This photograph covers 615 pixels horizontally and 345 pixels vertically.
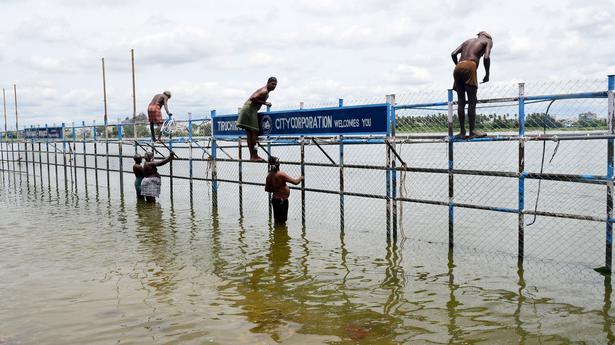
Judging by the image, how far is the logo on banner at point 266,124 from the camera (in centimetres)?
1372

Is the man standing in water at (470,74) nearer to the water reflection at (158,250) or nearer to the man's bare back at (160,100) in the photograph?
the water reflection at (158,250)

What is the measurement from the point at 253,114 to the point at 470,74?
233 inches

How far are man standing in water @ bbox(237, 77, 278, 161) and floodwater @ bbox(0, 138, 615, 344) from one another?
216 cm

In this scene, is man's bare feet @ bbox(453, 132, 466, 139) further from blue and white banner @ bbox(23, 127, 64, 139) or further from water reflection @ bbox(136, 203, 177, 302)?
blue and white banner @ bbox(23, 127, 64, 139)

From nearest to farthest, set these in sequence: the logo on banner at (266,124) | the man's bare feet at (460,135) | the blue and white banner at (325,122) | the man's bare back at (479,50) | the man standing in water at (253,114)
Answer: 1. the man's bare back at (479,50)
2. the man's bare feet at (460,135)
3. the blue and white banner at (325,122)
4. the man standing in water at (253,114)
5. the logo on banner at (266,124)

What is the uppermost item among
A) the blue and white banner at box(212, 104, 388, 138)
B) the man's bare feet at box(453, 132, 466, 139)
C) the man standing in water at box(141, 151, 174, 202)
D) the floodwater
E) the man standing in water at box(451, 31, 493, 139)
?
the man standing in water at box(451, 31, 493, 139)

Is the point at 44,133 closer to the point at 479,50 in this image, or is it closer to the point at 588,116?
the point at 479,50

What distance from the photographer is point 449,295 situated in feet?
26.1

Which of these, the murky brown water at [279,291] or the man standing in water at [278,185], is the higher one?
the man standing in water at [278,185]

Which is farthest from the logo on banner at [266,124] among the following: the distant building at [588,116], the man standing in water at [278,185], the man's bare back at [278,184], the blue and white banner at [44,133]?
the blue and white banner at [44,133]

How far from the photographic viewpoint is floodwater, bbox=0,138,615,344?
6.49 meters

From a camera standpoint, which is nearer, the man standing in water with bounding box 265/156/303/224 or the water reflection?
the water reflection

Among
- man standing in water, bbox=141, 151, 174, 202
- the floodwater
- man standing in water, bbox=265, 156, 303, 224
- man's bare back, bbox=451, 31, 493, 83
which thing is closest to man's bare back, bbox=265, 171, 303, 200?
man standing in water, bbox=265, 156, 303, 224

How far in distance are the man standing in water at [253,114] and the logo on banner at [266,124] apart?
17 cm
